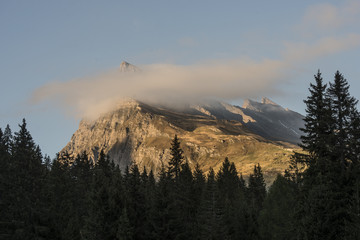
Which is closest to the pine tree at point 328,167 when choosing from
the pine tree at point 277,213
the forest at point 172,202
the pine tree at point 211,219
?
the forest at point 172,202

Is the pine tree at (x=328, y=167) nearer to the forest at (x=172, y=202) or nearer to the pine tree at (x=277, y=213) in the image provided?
the forest at (x=172, y=202)

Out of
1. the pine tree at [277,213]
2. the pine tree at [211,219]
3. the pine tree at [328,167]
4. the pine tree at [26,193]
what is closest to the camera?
the pine tree at [328,167]

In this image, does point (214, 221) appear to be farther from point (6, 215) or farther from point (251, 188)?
point (251, 188)

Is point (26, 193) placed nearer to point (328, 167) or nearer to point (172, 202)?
point (172, 202)

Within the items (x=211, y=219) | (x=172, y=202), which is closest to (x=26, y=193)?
(x=172, y=202)

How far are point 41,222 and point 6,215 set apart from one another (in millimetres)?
4479

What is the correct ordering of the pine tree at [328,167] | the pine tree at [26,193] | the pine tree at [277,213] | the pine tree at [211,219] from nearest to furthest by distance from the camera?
1. the pine tree at [328,167]
2. the pine tree at [26,193]
3. the pine tree at [277,213]
4. the pine tree at [211,219]

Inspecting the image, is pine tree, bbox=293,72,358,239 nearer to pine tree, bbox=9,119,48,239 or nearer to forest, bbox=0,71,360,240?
forest, bbox=0,71,360,240

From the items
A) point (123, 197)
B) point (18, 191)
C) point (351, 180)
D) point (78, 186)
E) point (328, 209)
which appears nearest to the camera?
point (328, 209)

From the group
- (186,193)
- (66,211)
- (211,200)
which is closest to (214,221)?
(211,200)

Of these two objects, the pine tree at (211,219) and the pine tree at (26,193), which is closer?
the pine tree at (26,193)

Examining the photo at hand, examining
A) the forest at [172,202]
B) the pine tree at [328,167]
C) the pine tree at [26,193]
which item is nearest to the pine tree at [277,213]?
the forest at [172,202]

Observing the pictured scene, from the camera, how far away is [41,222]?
1960 inches

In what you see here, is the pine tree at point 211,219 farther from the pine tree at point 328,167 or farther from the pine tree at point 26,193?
the pine tree at point 26,193
